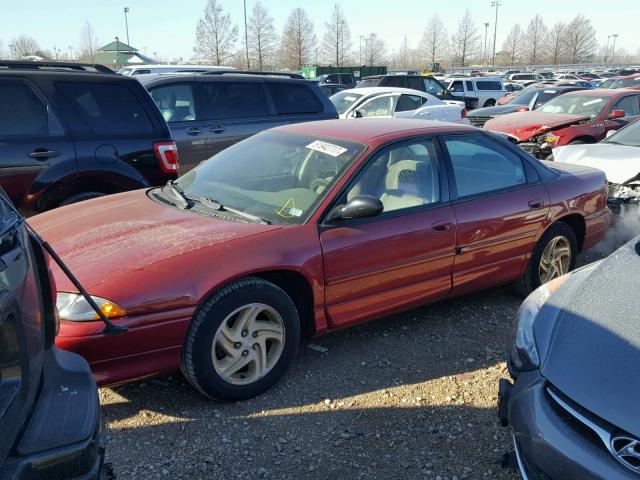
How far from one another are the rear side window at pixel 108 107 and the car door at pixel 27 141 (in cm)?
25

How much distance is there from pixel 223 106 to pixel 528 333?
6371 millimetres

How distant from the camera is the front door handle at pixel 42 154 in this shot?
4.99 meters

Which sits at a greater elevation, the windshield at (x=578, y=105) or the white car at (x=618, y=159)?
the windshield at (x=578, y=105)

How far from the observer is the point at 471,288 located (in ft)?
14.5

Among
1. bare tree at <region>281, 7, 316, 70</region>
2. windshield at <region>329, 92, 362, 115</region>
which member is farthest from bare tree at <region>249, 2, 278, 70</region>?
windshield at <region>329, 92, 362, 115</region>

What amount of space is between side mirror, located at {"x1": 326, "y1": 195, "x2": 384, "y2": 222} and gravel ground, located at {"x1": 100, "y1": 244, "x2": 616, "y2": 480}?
0.98m

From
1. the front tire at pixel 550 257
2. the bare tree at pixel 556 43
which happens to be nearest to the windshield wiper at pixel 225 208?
the front tire at pixel 550 257

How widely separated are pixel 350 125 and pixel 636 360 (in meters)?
2.77

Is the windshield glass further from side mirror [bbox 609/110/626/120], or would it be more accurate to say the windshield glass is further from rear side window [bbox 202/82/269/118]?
side mirror [bbox 609/110/626/120]

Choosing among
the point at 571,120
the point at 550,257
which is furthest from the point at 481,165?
the point at 571,120

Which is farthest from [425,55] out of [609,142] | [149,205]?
[149,205]

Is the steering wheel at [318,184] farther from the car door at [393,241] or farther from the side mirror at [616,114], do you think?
the side mirror at [616,114]

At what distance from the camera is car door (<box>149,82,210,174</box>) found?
7.81 meters

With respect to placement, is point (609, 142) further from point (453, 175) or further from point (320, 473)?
point (320, 473)
